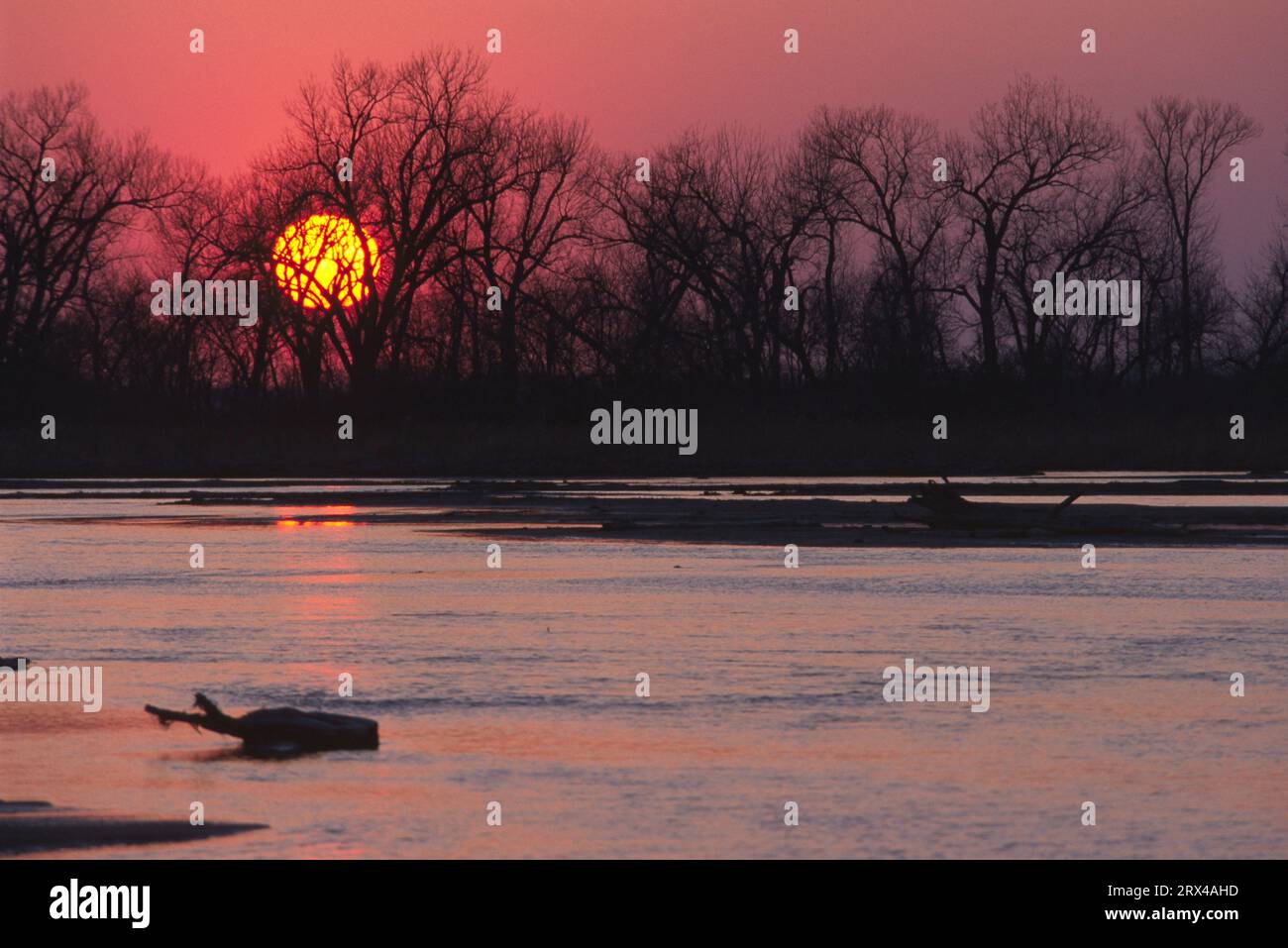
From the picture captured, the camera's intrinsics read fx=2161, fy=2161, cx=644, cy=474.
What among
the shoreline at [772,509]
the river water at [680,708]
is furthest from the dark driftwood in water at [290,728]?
the shoreline at [772,509]

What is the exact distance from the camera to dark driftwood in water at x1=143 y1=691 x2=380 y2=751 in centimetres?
1226

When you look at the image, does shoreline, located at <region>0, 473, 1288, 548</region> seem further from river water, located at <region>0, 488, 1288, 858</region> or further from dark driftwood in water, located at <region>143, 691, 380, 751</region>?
dark driftwood in water, located at <region>143, 691, 380, 751</region>

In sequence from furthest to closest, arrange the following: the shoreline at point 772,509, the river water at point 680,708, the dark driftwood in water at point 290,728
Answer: the shoreline at point 772,509 < the dark driftwood in water at point 290,728 < the river water at point 680,708

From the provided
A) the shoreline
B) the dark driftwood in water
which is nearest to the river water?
the dark driftwood in water

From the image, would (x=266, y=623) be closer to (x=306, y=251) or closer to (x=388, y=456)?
(x=388, y=456)

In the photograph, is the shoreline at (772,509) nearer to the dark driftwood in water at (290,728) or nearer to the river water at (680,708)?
the river water at (680,708)

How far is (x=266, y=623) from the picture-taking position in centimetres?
1938

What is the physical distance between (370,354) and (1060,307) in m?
26.7

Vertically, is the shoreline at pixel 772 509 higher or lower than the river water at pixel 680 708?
higher

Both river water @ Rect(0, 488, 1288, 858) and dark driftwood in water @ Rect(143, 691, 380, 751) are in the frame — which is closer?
river water @ Rect(0, 488, 1288, 858)

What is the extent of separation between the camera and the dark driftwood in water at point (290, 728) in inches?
483

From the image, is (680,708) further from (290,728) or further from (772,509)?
(772,509)

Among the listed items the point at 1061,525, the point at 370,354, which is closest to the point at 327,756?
the point at 1061,525
